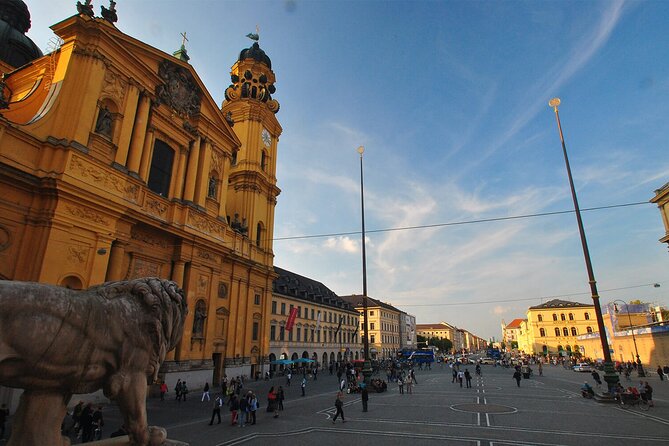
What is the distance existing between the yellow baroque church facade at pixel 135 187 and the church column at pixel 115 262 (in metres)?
0.06

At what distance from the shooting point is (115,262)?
2083 centimetres

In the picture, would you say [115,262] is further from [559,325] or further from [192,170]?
Answer: [559,325]

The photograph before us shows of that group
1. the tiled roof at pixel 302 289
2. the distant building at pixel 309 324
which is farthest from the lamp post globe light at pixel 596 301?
the tiled roof at pixel 302 289

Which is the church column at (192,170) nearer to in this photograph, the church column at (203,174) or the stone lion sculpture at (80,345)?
the church column at (203,174)

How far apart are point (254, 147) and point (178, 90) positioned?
35.6ft

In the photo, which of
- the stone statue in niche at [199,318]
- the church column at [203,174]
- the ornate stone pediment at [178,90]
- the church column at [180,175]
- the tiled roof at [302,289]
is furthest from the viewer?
the tiled roof at [302,289]

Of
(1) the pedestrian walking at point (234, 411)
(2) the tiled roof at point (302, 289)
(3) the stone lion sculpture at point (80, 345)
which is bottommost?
(1) the pedestrian walking at point (234, 411)

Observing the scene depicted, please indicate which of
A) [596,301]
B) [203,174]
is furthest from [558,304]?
[203,174]

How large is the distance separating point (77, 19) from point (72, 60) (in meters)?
2.50

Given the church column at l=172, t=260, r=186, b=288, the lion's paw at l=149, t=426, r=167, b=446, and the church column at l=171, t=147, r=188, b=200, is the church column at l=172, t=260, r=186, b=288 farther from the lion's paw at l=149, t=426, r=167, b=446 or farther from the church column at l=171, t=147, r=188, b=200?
the lion's paw at l=149, t=426, r=167, b=446

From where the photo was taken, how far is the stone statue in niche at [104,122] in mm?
21312

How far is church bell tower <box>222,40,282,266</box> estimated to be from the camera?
36938 mm

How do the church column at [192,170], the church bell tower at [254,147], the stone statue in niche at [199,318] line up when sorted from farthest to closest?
the church bell tower at [254,147]
the church column at [192,170]
the stone statue in niche at [199,318]

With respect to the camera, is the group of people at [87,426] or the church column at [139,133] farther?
the church column at [139,133]
